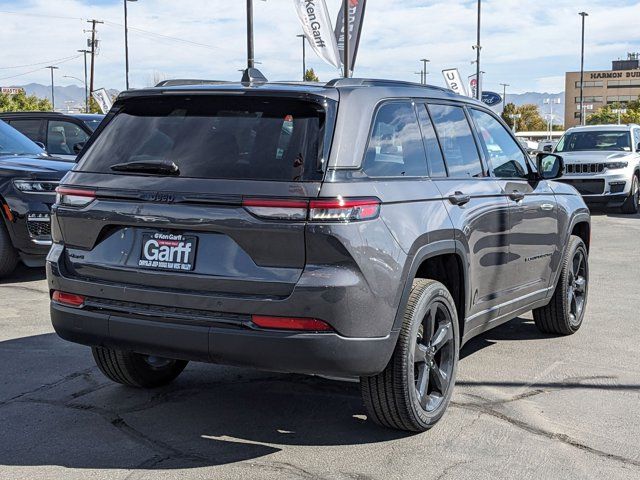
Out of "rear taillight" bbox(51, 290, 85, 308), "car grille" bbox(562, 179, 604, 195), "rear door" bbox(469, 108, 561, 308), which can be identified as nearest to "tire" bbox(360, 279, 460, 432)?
"rear door" bbox(469, 108, 561, 308)

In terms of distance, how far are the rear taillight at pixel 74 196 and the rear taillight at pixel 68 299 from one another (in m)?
0.46

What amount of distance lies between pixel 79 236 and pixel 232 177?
926 millimetres

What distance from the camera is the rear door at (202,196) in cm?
384

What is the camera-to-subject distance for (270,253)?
3836 mm

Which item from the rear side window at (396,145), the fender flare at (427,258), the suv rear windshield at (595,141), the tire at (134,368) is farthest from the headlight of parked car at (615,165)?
the tire at (134,368)

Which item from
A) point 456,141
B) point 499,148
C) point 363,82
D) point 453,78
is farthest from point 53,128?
point 453,78

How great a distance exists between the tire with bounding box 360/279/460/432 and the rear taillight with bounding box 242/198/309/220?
811mm

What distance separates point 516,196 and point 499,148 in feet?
1.26

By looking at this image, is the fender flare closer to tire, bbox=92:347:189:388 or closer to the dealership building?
tire, bbox=92:347:189:388

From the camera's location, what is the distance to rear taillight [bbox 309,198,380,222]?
149 inches

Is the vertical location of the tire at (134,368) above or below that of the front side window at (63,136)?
below

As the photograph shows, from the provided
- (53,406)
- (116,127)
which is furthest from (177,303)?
(53,406)

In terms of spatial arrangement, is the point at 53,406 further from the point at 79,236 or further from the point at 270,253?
the point at 270,253

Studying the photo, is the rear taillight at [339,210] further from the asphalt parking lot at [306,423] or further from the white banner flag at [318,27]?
the white banner flag at [318,27]
